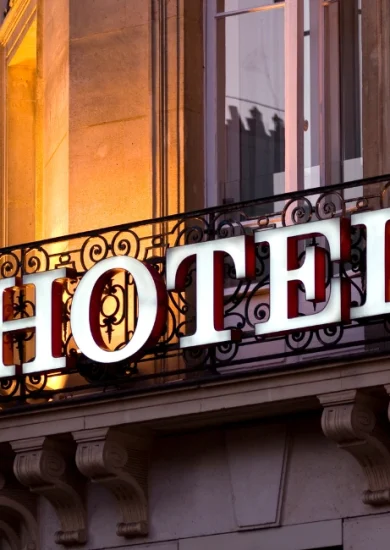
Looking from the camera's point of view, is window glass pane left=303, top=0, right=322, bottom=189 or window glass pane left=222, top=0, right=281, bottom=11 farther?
window glass pane left=222, top=0, right=281, bottom=11

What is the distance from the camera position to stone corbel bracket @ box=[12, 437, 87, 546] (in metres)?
17.3

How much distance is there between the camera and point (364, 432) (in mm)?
16062

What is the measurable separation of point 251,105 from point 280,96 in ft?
0.92

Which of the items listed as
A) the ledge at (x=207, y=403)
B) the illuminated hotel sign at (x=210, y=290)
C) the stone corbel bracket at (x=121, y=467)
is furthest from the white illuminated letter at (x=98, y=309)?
the stone corbel bracket at (x=121, y=467)

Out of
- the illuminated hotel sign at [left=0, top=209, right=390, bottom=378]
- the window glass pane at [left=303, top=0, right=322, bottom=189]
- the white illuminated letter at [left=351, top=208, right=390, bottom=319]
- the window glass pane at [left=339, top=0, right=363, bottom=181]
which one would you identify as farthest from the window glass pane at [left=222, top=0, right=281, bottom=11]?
the white illuminated letter at [left=351, top=208, right=390, bottom=319]

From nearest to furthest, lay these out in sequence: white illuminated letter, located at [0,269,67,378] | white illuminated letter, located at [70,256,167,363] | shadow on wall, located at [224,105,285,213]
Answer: white illuminated letter, located at [70,256,167,363]
white illuminated letter, located at [0,269,67,378]
shadow on wall, located at [224,105,285,213]

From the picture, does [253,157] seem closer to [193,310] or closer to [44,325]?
[193,310]

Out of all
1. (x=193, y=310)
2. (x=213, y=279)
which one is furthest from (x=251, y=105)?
(x=213, y=279)

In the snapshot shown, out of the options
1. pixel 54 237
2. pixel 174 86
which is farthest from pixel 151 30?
pixel 54 237

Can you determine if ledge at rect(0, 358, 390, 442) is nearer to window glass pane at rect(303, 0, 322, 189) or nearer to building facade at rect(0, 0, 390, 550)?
building facade at rect(0, 0, 390, 550)

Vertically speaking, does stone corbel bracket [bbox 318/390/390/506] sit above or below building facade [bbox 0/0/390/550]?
below

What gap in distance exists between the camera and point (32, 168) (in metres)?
21.0

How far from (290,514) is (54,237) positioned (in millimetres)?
3212

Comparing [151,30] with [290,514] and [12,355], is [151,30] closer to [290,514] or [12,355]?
[12,355]
